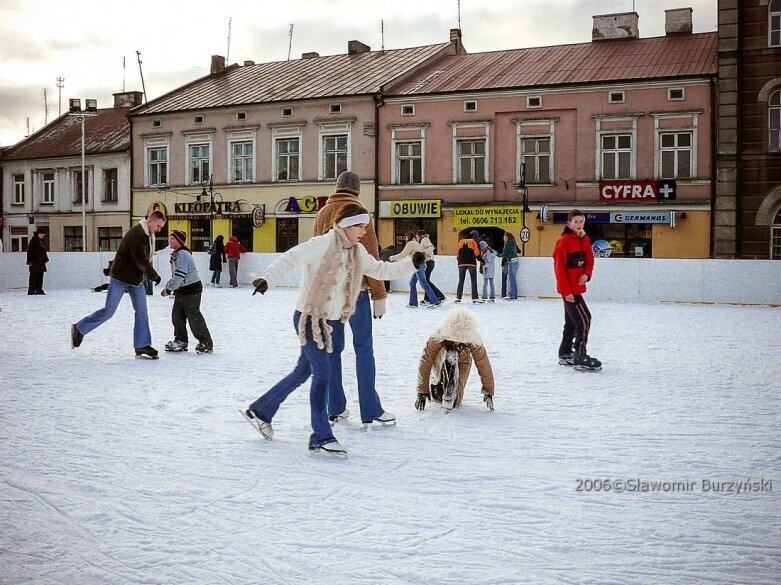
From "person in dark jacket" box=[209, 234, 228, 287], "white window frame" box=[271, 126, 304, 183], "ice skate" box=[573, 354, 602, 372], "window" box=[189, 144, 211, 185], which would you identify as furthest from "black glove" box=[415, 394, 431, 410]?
"window" box=[189, 144, 211, 185]

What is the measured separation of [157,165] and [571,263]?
102 feet

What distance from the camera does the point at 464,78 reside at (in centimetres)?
3162

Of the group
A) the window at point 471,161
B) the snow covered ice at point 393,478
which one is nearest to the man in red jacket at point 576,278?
the snow covered ice at point 393,478

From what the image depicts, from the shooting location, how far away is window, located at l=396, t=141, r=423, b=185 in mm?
31469

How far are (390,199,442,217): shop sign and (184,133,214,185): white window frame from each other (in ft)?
28.5

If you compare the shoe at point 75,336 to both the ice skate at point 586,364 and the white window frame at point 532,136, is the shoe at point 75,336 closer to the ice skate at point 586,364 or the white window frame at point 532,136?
the ice skate at point 586,364

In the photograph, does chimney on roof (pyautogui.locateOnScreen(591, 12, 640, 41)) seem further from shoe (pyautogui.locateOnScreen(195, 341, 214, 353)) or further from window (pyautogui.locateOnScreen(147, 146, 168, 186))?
shoe (pyautogui.locateOnScreen(195, 341, 214, 353))

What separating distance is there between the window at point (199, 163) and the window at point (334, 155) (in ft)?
18.1

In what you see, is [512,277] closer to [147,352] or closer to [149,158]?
[147,352]

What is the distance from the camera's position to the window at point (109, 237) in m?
38.8

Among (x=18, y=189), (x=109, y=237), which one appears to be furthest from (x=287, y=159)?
(x=18, y=189)

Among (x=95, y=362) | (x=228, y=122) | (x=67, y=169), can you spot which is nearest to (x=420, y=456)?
(x=95, y=362)

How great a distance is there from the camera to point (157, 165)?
37344mm

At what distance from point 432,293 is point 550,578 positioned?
1511 centimetres
